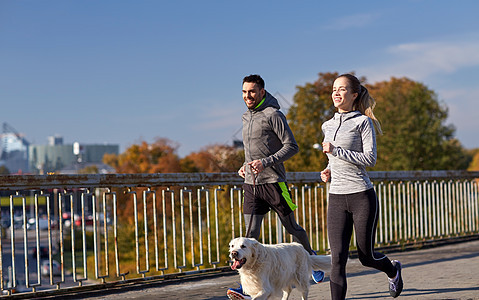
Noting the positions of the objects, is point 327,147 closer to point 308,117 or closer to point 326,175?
point 326,175

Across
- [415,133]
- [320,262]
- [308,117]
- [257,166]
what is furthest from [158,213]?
[415,133]

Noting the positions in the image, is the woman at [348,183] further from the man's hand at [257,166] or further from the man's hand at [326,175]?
the man's hand at [257,166]

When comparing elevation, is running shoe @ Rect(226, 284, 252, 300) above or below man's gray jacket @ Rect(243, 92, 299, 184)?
below

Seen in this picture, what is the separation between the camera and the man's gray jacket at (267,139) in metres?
5.99

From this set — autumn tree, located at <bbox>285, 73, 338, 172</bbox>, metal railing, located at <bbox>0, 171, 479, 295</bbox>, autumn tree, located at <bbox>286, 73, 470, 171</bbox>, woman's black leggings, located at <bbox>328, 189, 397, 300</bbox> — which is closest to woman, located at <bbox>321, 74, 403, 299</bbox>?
woman's black leggings, located at <bbox>328, 189, 397, 300</bbox>

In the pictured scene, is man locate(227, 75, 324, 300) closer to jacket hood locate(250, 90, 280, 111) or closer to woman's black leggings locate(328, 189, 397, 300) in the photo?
jacket hood locate(250, 90, 280, 111)

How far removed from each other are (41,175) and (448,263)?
18.2ft

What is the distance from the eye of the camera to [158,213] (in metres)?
10.9

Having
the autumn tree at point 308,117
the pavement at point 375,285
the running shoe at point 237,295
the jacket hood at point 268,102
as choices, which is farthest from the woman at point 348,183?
the autumn tree at point 308,117

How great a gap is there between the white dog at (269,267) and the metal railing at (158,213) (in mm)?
2183

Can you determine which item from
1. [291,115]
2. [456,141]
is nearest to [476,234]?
[291,115]

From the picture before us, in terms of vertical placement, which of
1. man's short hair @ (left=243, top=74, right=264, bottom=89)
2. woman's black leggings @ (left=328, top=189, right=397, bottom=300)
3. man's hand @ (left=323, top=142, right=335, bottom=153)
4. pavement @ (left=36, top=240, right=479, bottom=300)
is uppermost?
man's short hair @ (left=243, top=74, right=264, bottom=89)

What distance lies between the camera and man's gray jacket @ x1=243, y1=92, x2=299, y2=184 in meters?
5.99

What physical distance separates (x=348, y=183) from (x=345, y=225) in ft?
1.06
